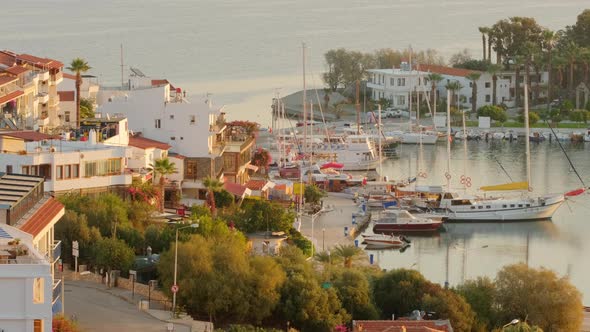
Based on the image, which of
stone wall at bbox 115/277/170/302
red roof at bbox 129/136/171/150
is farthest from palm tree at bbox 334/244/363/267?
stone wall at bbox 115/277/170/302

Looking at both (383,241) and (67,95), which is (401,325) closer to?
(383,241)

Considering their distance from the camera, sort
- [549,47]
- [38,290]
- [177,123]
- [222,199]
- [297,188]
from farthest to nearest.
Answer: [549,47] → [297,188] → [177,123] → [222,199] → [38,290]

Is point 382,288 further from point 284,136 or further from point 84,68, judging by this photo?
point 284,136

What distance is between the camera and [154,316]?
3647 cm

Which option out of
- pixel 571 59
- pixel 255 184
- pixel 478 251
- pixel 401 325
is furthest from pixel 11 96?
pixel 571 59

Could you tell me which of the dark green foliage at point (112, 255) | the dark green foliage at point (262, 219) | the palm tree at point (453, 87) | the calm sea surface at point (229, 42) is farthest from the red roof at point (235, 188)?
the palm tree at point (453, 87)

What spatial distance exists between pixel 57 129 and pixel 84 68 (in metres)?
4.11

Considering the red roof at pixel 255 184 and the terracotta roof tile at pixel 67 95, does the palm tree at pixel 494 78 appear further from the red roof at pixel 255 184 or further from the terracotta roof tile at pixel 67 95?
the terracotta roof tile at pixel 67 95

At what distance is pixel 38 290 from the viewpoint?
2759 centimetres

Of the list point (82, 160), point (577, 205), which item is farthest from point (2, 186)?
point (577, 205)

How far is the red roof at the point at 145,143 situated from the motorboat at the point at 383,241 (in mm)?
7752

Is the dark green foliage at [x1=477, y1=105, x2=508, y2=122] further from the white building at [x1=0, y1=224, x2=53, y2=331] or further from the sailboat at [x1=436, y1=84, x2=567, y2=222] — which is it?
the white building at [x1=0, y1=224, x2=53, y2=331]

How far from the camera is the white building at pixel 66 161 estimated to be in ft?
155

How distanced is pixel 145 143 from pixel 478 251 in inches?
490
